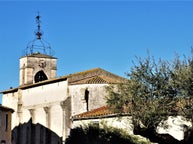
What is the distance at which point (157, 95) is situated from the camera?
29766mm

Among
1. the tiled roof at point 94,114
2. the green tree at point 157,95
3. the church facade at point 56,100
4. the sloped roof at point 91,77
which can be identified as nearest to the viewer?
the green tree at point 157,95

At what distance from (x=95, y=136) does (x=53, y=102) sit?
33.1 ft

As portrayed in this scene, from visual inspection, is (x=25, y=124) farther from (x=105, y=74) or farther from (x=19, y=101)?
(x=105, y=74)

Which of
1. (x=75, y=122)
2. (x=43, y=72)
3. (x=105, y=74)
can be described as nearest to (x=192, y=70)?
(x=75, y=122)

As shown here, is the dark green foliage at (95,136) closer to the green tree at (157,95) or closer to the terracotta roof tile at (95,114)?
the terracotta roof tile at (95,114)

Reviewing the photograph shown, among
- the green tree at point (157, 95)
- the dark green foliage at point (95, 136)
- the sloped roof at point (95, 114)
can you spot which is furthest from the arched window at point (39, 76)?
the green tree at point (157, 95)

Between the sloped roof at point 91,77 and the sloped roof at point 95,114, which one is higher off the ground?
the sloped roof at point 91,77

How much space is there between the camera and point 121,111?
32.2 metres

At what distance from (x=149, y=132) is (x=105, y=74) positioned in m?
26.5

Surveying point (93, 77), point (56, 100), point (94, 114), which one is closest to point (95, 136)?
point (94, 114)

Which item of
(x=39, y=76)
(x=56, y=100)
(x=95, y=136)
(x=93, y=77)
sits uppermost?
(x=39, y=76)

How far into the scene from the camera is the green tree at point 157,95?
28953 mm

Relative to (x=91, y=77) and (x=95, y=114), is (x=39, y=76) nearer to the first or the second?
(x=91, y=77)

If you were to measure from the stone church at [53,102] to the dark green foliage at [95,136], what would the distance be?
78.2 inches
